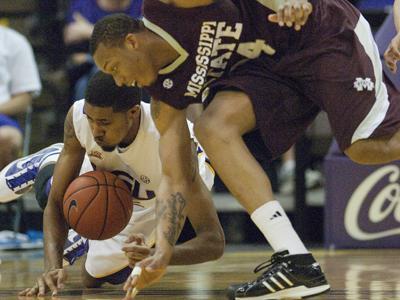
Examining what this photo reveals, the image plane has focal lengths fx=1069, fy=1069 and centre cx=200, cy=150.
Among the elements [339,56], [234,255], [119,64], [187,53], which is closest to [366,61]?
[339,56]

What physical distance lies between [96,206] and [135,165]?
367 millimetres

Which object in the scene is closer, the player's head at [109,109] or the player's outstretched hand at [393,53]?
the player's outstretched hand at [393,53]

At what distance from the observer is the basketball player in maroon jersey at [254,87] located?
3.48 meters

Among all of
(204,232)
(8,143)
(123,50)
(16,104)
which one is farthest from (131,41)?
(16,104)

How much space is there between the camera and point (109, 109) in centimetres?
403

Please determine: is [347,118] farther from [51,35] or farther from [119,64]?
[51,35]

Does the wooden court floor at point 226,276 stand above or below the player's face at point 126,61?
below

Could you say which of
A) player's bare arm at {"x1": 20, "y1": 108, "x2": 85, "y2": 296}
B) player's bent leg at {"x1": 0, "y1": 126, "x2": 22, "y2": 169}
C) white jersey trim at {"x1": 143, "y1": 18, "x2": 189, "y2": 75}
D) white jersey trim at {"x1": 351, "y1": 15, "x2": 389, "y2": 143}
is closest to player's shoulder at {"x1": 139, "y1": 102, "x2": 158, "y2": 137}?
player's bare arm at {"x1": 20, "y1": 108, "x2": 85, "y2": 296}

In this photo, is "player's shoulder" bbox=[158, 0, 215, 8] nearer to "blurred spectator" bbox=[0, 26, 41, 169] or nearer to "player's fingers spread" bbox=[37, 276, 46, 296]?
"player's fingers spread" bbox=[37, 276, 46, 296]

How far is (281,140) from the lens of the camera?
149 inches

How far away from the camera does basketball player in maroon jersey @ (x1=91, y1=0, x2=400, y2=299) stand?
11.4 feet

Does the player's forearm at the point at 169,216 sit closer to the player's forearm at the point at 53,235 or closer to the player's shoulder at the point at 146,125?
the player's forearm at the point at 53,235

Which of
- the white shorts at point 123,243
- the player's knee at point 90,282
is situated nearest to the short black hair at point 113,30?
the white shorts at point 123,243

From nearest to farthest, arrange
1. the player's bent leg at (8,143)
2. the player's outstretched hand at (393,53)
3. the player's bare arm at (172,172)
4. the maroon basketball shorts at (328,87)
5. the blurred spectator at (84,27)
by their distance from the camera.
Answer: the player's bare arm at (172,172) < the maroon basketball shorts at (328,87) < the player's outstretched hand at (393,53) < the player's bent leg at (8,143) < the blurred spectator at (84,27)
